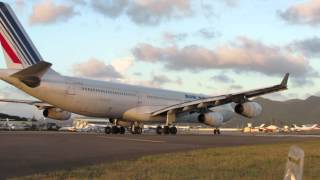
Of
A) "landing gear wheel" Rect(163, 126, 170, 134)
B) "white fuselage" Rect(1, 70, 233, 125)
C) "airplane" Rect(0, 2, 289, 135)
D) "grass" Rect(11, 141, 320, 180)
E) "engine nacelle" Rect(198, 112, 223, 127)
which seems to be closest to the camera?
"grass" Rect(11, 141, 320, 180)

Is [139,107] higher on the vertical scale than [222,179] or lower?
higher

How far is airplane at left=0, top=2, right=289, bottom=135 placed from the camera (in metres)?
38.2

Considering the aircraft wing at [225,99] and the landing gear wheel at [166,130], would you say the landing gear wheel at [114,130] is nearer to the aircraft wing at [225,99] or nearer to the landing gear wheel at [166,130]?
the landing gear wheel at [166,130]

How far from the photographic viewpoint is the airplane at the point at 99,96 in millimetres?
38219

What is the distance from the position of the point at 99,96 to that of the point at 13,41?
7.76 metres

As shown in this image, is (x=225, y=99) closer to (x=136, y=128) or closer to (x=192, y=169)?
(x=136, y=128)

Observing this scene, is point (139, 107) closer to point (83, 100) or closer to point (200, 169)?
point (83, 100)

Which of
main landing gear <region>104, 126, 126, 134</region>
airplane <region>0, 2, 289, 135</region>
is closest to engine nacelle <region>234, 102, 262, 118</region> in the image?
airplane <region>0, 2, 289, 135</region>

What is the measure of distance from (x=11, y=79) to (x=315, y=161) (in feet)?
81.8

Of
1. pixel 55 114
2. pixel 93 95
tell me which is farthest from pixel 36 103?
pixel 93 95

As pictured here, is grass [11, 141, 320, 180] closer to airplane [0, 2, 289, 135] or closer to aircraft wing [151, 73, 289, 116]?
airplane [0, 2, 289, 135]

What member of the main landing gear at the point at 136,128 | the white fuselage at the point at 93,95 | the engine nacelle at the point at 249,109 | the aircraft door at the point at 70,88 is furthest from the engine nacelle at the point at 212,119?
the aircraft door at the point at 70,88

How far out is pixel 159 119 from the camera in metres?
46.5

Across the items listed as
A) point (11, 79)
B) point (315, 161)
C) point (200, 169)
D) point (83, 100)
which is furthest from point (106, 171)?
point (83, 100)
